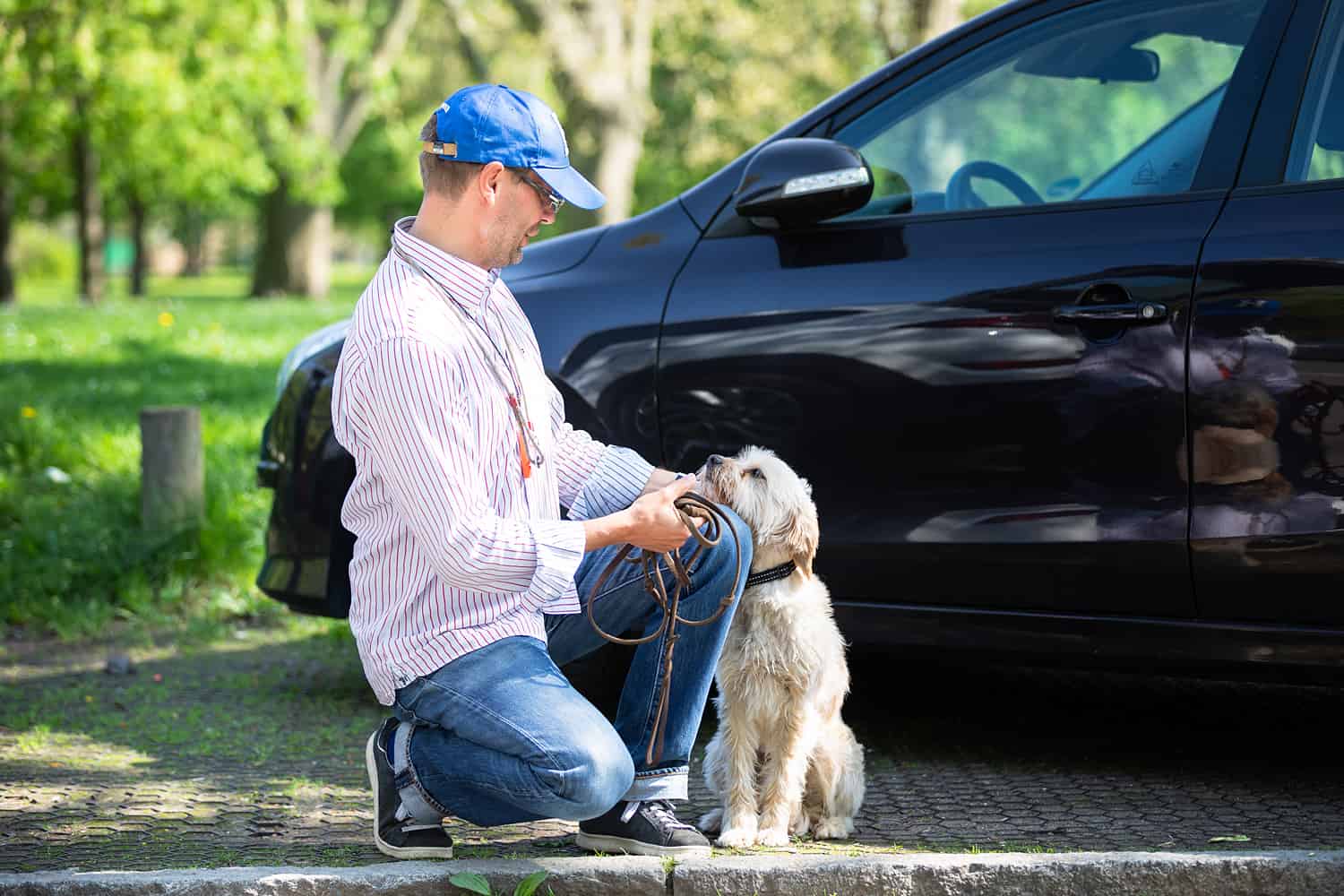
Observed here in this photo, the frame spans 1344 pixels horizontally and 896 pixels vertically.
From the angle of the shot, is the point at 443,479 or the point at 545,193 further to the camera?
the point at 545,193

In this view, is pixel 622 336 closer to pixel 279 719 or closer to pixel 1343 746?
pixel 279 719

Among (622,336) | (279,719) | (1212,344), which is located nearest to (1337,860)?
(1212,344)

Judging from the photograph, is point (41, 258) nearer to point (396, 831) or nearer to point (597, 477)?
point (597, 477)

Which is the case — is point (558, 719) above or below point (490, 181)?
below

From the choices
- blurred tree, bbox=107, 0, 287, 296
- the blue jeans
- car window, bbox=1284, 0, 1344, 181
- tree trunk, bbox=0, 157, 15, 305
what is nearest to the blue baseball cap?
the blue jeans

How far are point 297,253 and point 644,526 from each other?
28243 millimetres

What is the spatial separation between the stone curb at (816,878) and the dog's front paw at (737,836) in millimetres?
282

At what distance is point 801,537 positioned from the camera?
3414 mm

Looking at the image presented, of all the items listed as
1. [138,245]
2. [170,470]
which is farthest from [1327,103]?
[138,245]

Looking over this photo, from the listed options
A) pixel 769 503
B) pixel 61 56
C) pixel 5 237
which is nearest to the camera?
pixel 769 503

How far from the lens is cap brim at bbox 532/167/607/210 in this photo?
3092mm

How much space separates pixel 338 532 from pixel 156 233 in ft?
336

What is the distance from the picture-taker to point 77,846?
3508 millimetres

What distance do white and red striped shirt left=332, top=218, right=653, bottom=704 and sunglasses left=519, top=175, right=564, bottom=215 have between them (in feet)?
0.64
